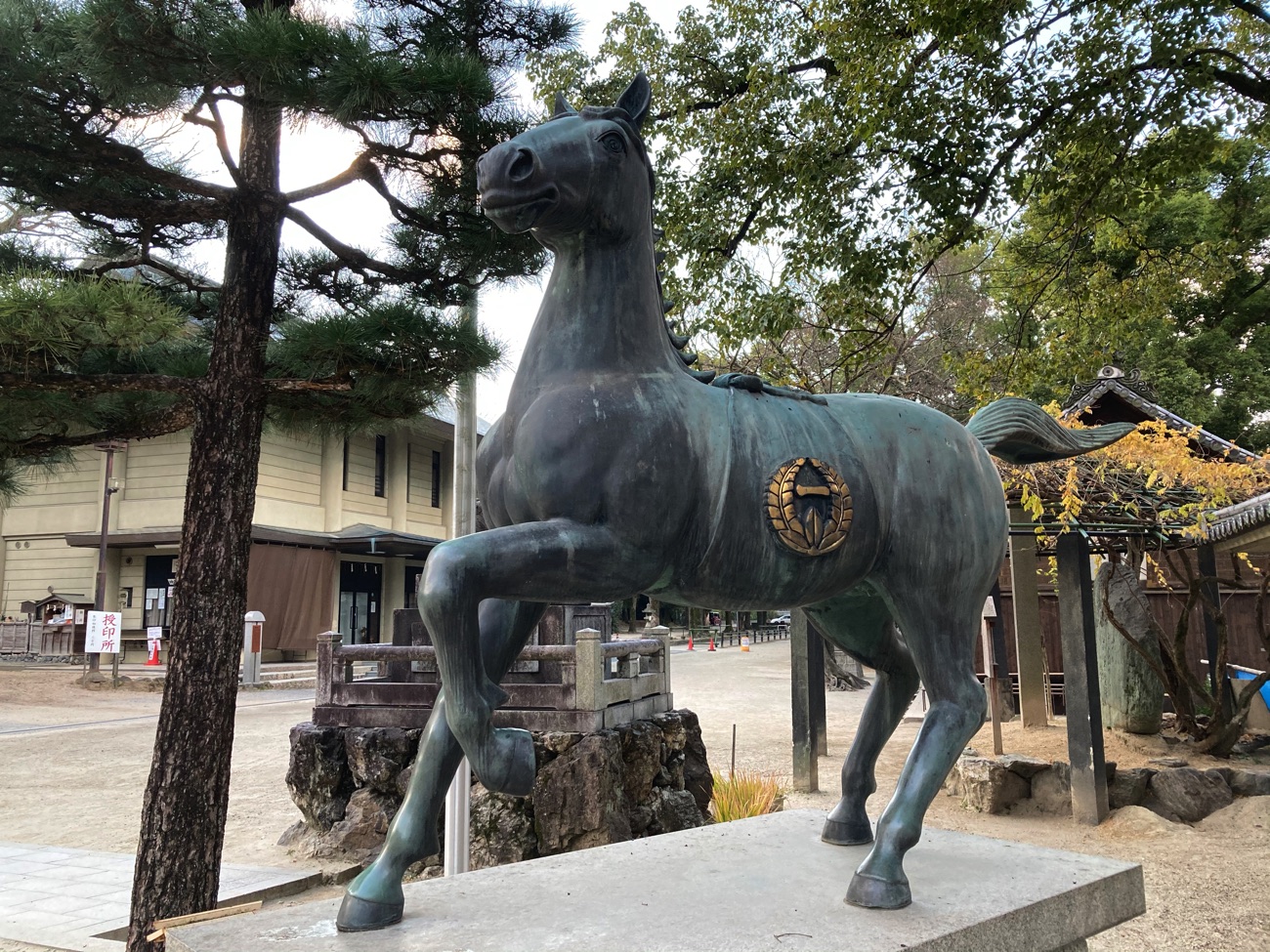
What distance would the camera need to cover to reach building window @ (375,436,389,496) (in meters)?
26.2

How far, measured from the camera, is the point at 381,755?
7941 millimetres

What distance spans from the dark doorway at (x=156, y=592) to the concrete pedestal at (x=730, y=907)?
22344mm

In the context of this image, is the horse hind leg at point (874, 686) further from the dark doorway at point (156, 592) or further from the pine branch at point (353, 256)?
the dark doorway at point (156, 592)

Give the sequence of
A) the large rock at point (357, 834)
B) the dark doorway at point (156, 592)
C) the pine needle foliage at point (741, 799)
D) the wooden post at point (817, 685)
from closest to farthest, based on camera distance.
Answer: the large rock at point (357, 834)
the pine needle foliage at point (741, 799)
the wooden post at point (817, 685)
the dark doorway at point (156, 592)

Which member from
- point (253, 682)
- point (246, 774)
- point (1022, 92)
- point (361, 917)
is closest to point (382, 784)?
point (246, 774)

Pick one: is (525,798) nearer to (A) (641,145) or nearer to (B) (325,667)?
(B) (325,667)

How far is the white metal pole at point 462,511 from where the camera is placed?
497cm

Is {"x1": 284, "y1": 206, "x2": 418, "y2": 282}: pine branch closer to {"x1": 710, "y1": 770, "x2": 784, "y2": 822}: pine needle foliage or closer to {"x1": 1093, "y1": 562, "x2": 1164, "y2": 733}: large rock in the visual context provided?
{"x1": 710, "y1": 770, "x2": 784, "y2": 822}: pine needle foliage

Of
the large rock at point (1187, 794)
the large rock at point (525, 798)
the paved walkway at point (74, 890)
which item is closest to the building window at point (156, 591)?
the paved walkway at point (74, 890)

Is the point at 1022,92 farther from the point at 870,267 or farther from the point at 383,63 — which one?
the point at 383,63

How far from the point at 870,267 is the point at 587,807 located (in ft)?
17.4

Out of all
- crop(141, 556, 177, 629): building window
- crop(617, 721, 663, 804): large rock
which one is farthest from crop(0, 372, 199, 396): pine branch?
crop(141, 556, 177, 629): building window

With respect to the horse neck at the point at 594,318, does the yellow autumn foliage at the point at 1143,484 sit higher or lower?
higher

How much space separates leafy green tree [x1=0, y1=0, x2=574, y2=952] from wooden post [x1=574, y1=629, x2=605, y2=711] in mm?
3318
